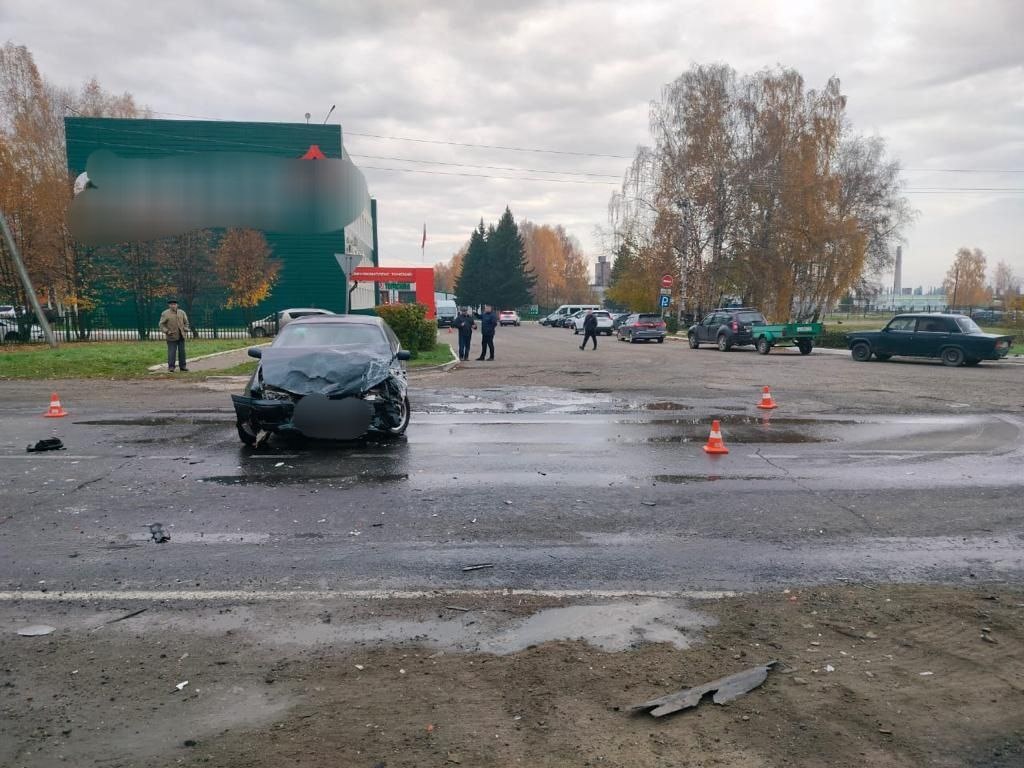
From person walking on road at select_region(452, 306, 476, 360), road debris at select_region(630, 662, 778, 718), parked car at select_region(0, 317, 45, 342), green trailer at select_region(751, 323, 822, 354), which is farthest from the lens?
green trailer at select_region(751, 323, 822, 354)

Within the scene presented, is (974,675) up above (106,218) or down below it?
below

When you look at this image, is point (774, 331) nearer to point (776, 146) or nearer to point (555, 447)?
point (776, 146)

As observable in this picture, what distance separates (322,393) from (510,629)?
5.37 m

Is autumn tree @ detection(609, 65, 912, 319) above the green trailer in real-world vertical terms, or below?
above

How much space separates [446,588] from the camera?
454 centimetres

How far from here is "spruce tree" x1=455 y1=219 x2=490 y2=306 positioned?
8875 centimetres

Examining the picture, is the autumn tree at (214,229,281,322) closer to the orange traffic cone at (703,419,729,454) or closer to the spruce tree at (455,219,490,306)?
the orange traffic cone at (703,419,729,454)

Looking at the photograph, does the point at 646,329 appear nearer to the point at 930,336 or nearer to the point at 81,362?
the point at 930,336

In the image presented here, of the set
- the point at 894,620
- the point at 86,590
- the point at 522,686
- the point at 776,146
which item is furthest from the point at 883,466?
the point at 776,146

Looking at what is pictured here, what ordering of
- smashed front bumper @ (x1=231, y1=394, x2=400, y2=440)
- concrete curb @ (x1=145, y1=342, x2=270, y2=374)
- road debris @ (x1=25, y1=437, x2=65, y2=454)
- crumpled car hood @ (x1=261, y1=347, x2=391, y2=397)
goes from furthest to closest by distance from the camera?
1. concrete curb @ (x1=145, y1=342, x2=270, y2=374)
2. road debris @ (x1=25, y1=437, x2=65, y2=454)
3. crumpled car hood @ (x1=261, y1=347, x2=391, y2=397)
4. smashed front bumper @ (x1=231, y1=394, x2=400, y2=440)

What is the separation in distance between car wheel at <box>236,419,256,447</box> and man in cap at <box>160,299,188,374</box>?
31.3 feet

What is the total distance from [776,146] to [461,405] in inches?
1368

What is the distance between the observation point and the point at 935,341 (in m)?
22.2

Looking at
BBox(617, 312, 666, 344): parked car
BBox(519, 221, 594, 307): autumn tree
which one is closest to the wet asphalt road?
BBox(617, 312, 666, 344): parked car
